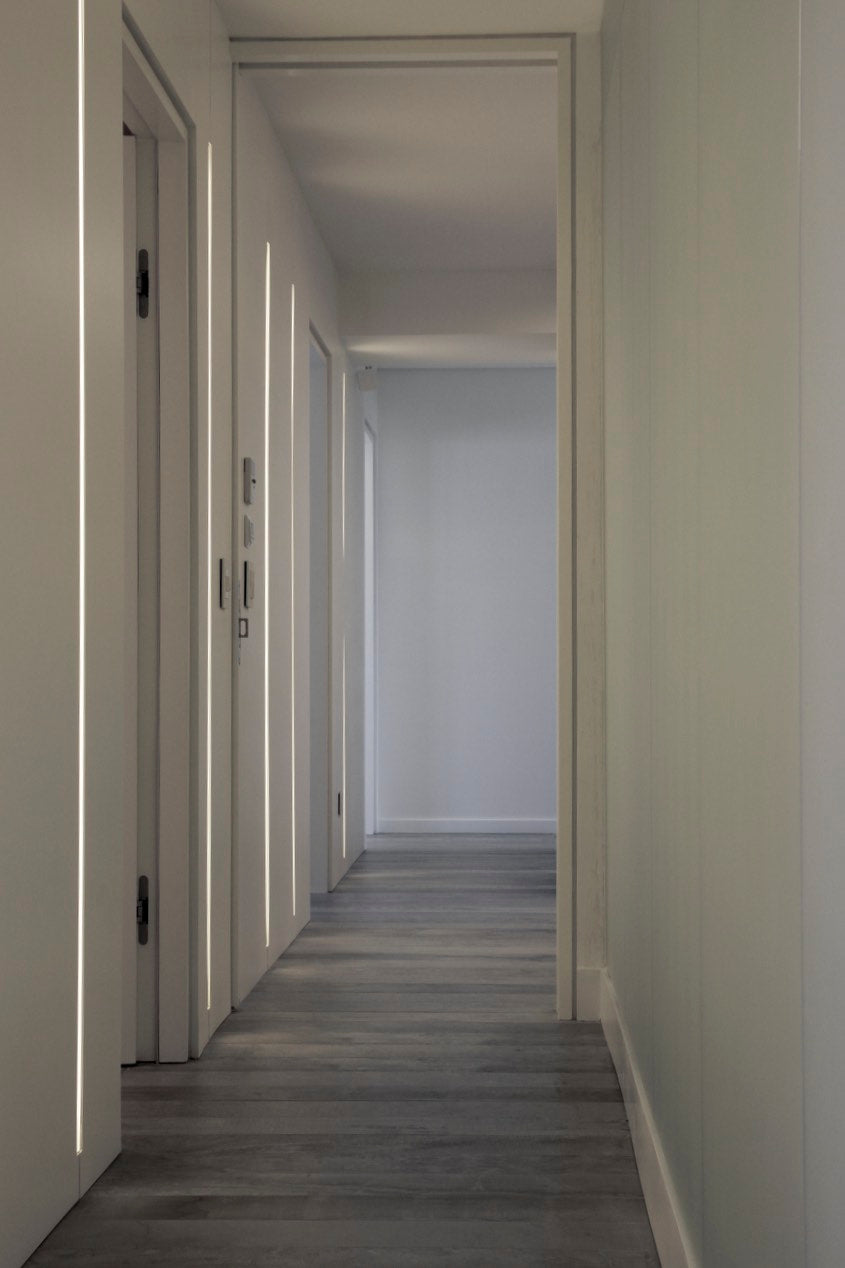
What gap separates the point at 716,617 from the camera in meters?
1.56

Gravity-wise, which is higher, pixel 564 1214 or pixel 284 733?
pixel 284 733

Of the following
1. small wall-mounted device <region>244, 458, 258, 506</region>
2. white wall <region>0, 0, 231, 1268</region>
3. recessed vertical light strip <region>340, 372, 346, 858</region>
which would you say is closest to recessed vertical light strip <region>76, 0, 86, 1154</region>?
white wall <region>0, 0, 231, 1268</region>

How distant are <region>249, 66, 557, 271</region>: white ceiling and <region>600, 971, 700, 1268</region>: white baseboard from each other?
8.93 ft

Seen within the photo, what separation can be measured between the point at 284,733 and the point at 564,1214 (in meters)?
2.40

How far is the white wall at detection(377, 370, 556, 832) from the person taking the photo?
7.52 m

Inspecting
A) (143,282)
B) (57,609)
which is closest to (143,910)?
(57,609)

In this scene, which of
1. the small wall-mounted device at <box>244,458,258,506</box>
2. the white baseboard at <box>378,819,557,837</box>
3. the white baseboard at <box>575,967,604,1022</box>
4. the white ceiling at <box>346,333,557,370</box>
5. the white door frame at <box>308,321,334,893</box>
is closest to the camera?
the white baseboard at <box>575,967,604,1022</box>

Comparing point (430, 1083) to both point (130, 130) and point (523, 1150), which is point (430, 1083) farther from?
point (130, 130)

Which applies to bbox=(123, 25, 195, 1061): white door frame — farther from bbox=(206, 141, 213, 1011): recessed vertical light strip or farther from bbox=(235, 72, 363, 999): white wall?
bbox=(235, 72, 363, 999): white wall

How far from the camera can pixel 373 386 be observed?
6.75 meters

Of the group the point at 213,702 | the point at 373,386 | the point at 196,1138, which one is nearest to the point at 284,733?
the point at 213,702

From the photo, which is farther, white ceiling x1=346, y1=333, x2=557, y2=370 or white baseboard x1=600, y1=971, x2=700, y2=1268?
white ceiling x1=346, y1=333, x2=557, y2=370

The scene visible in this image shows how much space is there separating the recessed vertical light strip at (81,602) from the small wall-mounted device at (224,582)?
1135 millimetres

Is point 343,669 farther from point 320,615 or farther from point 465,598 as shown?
point 465,598
